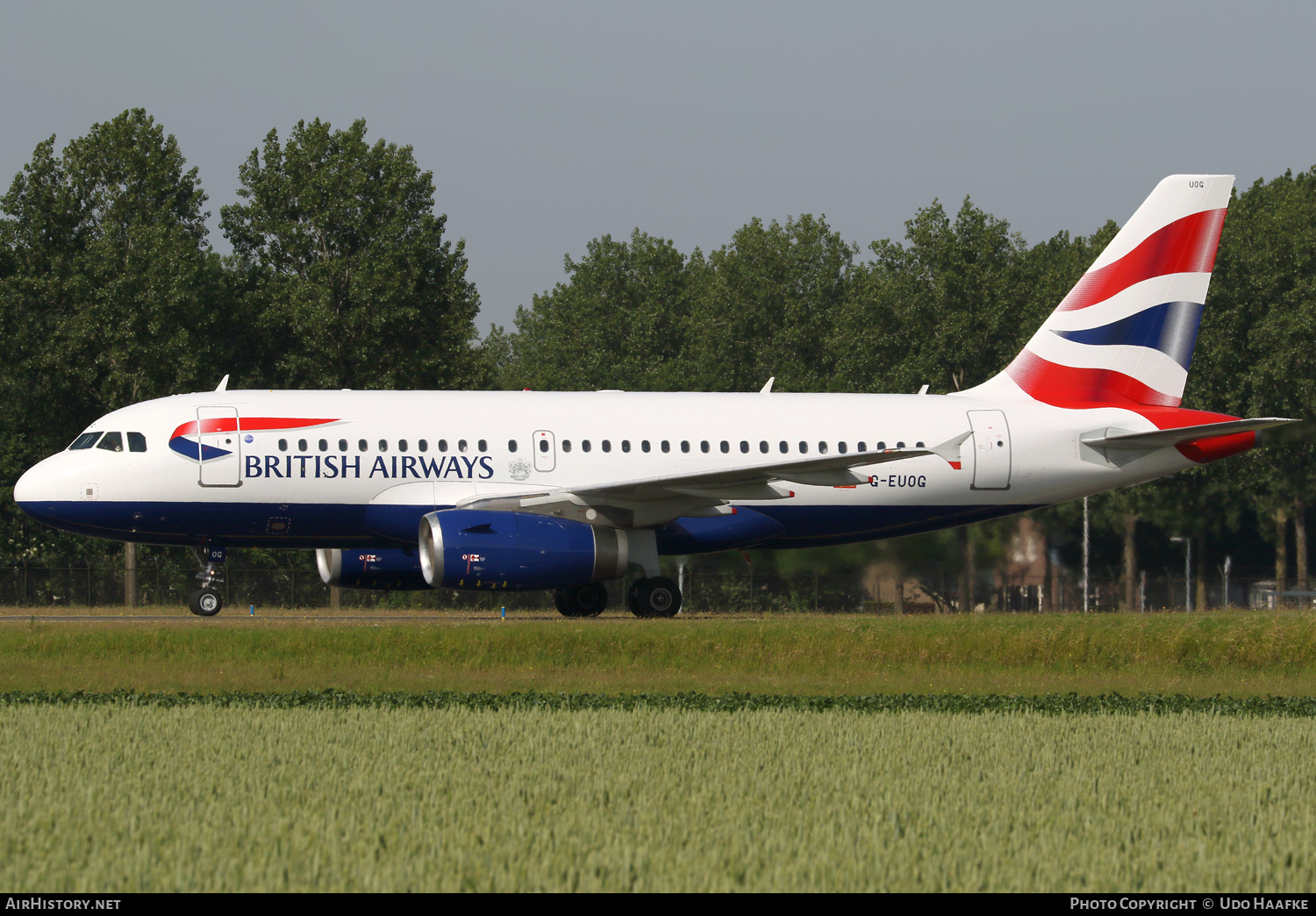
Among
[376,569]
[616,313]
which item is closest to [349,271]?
[376,569]

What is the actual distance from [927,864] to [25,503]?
779 inches

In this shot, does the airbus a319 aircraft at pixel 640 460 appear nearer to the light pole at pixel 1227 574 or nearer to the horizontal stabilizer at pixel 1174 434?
the horizontal stabilizer at pixel 1174 434

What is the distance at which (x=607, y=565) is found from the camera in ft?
76.7

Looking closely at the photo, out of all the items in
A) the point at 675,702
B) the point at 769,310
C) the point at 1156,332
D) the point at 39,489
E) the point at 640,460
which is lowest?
the point at 675,702

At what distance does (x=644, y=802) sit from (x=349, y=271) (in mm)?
36453

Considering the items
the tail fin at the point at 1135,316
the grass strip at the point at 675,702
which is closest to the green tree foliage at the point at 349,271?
the tail fin at the point at 1135,316

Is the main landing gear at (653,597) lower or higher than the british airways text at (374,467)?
lower

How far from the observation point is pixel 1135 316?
28.1 meters

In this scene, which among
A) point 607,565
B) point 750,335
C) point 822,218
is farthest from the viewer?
point 822,218

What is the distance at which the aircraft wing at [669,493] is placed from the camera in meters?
23.1

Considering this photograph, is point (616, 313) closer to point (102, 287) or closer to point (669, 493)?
point (102, 287)

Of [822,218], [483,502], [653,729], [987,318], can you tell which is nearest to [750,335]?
[822,218]

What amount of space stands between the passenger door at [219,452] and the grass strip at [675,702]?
7.46m

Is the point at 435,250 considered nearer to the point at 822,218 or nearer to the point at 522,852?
the point at 522,852
